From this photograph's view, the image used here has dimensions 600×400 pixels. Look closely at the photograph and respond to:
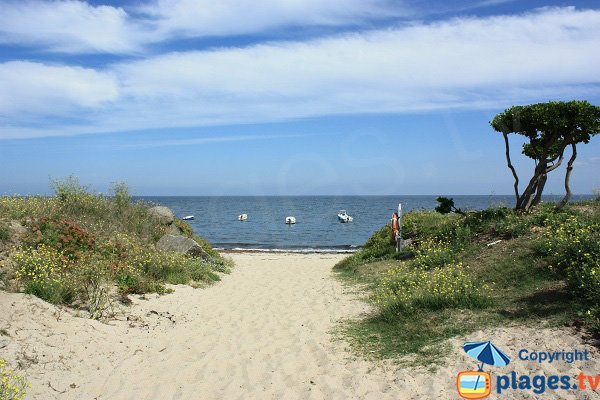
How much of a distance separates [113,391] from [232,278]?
1018 centimetres

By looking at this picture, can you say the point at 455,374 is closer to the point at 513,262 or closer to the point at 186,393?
the point at 186,393

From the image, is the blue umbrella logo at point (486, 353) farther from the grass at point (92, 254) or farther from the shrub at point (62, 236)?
the shrub at point (62, 236)

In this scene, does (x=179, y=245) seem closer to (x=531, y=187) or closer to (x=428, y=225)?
(x=428, y=225)

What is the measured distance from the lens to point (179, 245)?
17266mm

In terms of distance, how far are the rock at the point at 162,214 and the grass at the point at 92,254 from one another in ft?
1.15

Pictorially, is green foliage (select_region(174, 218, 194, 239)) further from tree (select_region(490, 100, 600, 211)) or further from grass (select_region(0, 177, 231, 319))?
tree (select_region(490, 100, 600, 211))

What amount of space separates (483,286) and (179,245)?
11.5 m

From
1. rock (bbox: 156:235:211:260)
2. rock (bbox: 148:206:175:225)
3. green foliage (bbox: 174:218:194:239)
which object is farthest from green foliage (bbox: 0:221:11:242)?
green foliage (bbox: 174:218:194:239)

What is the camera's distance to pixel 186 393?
265 inches

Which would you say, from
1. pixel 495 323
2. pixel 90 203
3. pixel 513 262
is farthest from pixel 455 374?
pixel 90 203

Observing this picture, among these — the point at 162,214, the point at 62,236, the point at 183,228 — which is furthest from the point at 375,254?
the point at 62,236

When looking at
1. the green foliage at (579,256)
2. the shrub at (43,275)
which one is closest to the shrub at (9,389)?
the shrub at (43,275)

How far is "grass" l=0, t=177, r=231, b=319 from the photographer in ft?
32.3

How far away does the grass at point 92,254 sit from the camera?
9.86 metres
